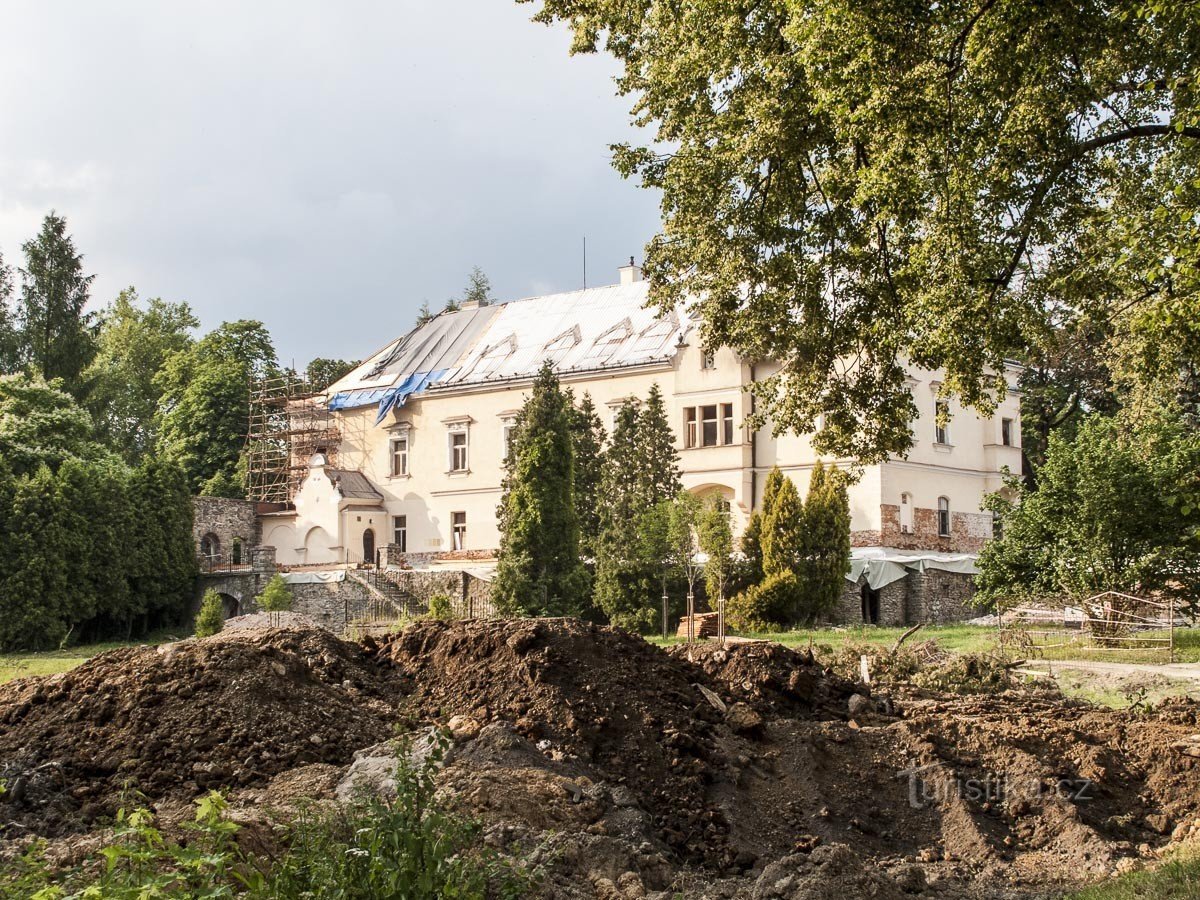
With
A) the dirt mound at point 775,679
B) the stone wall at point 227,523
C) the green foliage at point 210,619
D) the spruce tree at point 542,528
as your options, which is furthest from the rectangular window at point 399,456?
the dirt mound at point 775,679

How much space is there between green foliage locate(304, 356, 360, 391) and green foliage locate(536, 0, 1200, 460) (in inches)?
1822

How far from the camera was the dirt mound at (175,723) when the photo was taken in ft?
28.2

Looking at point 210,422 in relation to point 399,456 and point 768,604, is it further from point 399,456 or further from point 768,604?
point 768,604

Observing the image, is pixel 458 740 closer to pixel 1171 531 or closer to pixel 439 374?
pixel 1171 531

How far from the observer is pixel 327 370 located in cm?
6319

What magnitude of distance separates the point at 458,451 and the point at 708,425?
11020mm

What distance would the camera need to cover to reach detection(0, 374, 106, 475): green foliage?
135 feet

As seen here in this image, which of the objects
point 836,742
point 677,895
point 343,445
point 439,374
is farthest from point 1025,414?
point 677,895

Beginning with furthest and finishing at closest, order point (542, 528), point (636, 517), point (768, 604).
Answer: point (636, 517), point (542, 528), point (768, 604)

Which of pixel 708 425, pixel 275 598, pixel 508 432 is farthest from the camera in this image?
pixel 508 432

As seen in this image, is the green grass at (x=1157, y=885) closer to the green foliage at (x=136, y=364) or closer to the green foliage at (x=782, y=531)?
the green foliage at (x=782, y=531)

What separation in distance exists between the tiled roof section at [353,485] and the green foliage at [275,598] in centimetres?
655

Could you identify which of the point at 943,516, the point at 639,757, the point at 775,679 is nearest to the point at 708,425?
the point at 943,516

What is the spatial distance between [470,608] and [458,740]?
2674cm
